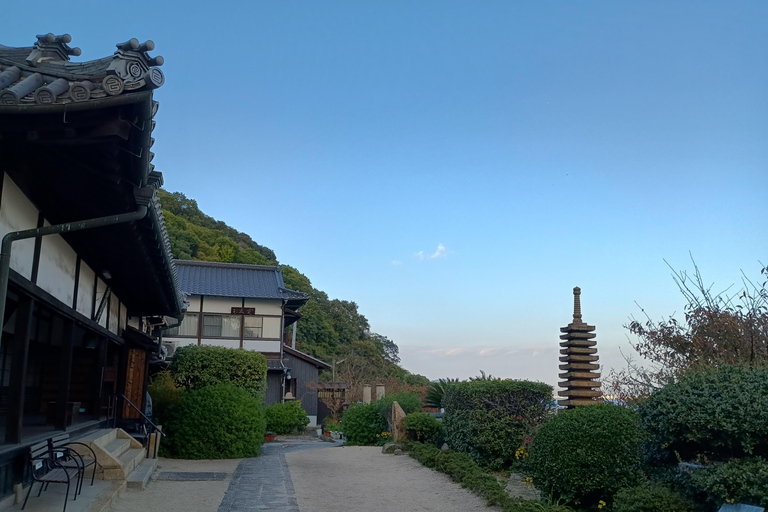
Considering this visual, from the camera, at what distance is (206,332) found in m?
30.8

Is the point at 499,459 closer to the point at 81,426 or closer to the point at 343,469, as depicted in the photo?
the point at 343,469

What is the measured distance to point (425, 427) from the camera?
1598cm

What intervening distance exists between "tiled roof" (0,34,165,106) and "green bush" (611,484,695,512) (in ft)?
20.4

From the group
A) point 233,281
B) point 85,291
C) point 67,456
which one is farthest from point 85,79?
point 233,281

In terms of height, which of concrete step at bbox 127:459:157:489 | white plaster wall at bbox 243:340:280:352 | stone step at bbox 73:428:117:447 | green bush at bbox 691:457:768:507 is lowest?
concrete step at bbox 127:459:157:489

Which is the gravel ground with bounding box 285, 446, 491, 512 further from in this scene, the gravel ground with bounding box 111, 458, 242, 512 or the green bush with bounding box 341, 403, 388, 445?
the green bush with bounding box 341, 403, 388, 445

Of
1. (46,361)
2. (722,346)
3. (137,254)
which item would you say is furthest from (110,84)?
(722,346)

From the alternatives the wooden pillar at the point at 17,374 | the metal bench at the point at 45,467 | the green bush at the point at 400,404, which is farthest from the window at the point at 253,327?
the wooden pillar at the point at 17,374

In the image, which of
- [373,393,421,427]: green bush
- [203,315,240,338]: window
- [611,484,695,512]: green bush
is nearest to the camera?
[611,484,695,512]: green bush

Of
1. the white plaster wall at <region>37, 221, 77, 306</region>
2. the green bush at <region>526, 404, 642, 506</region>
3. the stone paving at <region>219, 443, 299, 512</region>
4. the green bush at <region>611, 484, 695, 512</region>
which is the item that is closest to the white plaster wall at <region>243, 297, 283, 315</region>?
the stone paving at <region>219, 443, 299, 512</region>

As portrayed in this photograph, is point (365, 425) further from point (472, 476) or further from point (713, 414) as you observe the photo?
point (713, 414)

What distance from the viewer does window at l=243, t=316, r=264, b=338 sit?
30859 millimetres

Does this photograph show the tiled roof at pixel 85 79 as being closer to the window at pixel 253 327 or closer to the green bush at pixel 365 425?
the green bush at pixel 365 425

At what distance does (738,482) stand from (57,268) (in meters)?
7.93
